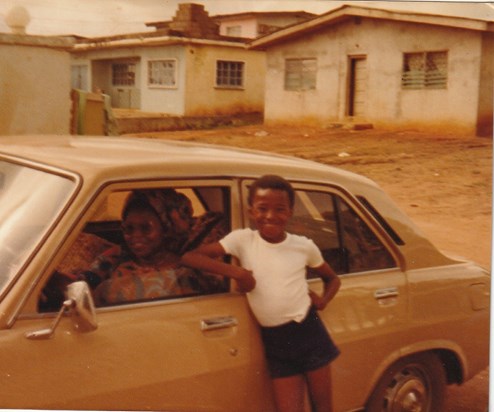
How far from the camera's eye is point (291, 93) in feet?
62.4

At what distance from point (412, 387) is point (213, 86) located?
1856cm

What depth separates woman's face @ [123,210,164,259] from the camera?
2455mm

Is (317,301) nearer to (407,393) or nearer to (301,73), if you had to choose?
(407,393)

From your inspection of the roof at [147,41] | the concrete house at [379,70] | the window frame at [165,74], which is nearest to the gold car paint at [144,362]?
the concrete house at [379,70]

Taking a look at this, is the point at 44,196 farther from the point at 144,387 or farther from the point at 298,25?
the point at 298,25

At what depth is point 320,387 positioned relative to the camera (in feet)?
8.32

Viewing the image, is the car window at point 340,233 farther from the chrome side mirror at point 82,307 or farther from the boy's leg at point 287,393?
the chrome side mirror at point 82,307

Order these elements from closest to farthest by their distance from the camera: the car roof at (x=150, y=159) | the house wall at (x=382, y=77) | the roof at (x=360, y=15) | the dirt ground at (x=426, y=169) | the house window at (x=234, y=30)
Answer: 1. the car roof at (x=150, y=159)
2. the dirt ground at (x=426, y=169)
3. the roof at (x=360, y=15)
4. the house wall at (x=382, y=77)
5. the house window at (x=234, y=30)

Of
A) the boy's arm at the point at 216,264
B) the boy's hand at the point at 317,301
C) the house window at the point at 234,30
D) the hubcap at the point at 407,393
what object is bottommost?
the hubcap at the point at 407,393

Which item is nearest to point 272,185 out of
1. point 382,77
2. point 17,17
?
point 17,17

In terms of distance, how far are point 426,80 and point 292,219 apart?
46.1ft

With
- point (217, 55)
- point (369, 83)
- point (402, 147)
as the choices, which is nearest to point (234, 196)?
point (402, 147)

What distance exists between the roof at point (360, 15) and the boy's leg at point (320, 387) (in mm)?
9212

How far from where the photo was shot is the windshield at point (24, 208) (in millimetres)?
2082
